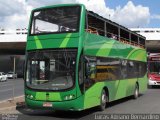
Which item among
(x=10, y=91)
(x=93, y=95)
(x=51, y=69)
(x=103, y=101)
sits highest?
(x=51, y=69)

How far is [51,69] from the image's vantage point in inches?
518

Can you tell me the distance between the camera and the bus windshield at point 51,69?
42.1ft

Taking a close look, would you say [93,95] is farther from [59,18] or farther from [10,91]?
[10,91]

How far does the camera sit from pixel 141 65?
2286 centimetres

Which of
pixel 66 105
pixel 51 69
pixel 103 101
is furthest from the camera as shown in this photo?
pixel 103 101

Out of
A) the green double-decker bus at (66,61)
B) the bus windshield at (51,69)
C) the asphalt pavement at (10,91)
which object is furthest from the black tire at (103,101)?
the asphalt pavement at (10,91)

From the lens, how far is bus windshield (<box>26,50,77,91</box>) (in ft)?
42.1

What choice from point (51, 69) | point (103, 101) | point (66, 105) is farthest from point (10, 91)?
point (66, 105)

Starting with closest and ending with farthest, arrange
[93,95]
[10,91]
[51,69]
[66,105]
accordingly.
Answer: [66,105], [51,69], [93,95], [10,91]

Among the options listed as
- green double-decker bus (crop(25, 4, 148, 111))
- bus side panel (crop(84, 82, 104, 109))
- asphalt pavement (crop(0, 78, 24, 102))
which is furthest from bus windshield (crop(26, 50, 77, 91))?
asphalt pavement (crop(0, 78, 24, 102))

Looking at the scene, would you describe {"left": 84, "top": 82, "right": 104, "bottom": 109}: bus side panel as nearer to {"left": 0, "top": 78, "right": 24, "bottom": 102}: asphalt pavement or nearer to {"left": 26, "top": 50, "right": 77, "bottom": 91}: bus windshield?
{"left": 26, "top": 50, "right": 77, "bottom": 91}: bus windshield

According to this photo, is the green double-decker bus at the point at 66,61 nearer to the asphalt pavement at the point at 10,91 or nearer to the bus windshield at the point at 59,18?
the bus windshield at the point at 59,18

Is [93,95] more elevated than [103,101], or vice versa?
[93,95]

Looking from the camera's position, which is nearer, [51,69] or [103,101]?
[51,69]
